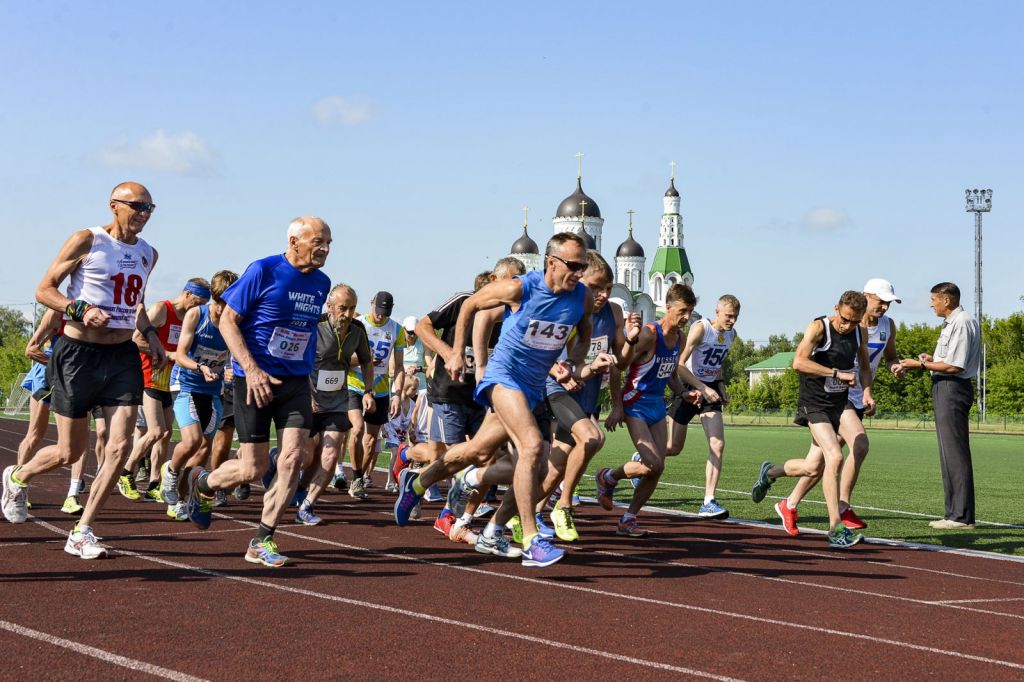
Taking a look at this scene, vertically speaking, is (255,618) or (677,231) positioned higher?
(677,231)

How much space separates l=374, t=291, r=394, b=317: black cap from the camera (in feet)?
44.4

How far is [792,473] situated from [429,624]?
561 centimetres

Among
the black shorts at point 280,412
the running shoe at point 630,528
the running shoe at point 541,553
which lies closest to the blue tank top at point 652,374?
the running shoe at point 630,528

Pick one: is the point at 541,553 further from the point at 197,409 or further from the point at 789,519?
the point at 197,409

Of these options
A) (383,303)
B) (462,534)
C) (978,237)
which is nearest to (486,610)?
(462,534)

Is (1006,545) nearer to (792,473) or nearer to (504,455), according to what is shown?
(792,473)

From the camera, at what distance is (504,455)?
886 centimetres

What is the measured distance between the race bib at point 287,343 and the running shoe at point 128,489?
5.24 metres

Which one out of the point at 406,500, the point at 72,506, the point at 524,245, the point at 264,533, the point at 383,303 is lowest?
the point at 72,506

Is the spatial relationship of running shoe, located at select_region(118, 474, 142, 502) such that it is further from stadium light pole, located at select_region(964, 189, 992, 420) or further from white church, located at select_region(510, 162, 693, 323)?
white church, located at select_region(510, 162, 693, 323)

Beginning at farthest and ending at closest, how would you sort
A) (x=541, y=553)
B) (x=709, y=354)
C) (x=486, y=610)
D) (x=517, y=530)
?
(x=709, y=354) → (x=517, y=530) → (x=541, y=553) → (x=486, y=610)

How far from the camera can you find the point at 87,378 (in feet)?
25.2

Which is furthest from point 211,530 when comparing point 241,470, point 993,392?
point 993,392

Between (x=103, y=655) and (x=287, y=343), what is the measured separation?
301 centimetres
